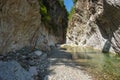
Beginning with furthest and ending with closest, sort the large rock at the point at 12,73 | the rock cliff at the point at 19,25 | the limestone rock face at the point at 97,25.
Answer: the limestone rock face at the point at 97,25 → the rock cliff at the point at 19,25 → the large rock at the point at 12,73

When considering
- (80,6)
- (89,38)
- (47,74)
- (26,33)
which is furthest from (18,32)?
(80,6)

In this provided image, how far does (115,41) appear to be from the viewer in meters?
32.8

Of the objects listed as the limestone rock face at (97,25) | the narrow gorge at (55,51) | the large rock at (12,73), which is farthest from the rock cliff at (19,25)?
the limestone rock face at (97,25)

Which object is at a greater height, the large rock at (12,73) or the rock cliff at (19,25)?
the rock cliff at (19,25)

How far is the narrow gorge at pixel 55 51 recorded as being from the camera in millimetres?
14516

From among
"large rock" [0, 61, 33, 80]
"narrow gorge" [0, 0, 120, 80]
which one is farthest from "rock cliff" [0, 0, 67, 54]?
"large rock" [0, 61, 33, 80]

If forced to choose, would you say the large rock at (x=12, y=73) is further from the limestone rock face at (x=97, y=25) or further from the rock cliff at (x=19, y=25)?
the limestone rock face at (x=97, y=25)

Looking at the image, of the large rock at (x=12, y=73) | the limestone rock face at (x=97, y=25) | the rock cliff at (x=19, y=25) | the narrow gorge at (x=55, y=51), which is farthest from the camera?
the limestone rock face at (x=97, y=25)

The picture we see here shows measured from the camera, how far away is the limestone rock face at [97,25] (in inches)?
1267

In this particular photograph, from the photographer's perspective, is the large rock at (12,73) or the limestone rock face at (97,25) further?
the limestone rock face at (97,25)

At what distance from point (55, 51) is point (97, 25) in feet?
42.5

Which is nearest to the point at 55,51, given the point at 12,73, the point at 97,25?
the point at 97,25

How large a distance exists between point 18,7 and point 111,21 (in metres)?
18.2

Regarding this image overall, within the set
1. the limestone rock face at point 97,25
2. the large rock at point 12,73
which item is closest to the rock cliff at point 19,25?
the large rock at point 12,73
